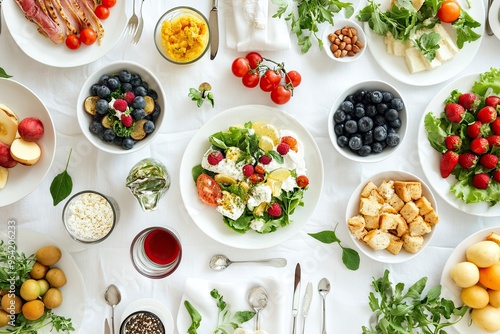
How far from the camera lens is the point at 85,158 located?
1.65m

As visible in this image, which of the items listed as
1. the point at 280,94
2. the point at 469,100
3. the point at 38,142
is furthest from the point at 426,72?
the point at 38,142

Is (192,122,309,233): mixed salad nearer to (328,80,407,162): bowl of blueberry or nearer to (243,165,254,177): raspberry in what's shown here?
(243,165,254,177): raspberry

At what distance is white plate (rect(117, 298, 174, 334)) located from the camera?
1.63 m

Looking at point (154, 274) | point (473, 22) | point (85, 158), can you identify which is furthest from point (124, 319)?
point (473, 22)

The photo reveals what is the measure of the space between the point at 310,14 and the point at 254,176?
0.54 meters

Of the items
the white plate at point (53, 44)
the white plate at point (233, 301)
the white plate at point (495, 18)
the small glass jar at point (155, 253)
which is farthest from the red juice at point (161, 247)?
the white plate at point (495, 18)

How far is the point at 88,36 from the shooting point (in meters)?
1.57

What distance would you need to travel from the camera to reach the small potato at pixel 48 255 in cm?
156

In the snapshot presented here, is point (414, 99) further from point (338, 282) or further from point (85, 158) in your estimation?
point (85, 158)

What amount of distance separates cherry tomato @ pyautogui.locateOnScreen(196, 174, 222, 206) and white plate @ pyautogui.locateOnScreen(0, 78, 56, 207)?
1.49 ft

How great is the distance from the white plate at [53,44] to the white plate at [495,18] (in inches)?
46.3

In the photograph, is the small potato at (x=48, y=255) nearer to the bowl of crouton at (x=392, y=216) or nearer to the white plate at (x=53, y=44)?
the white plate at (x=53, y=44)

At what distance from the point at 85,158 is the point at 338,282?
920 mm

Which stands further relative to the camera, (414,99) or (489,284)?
(414,99)
